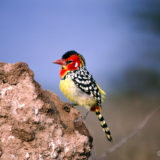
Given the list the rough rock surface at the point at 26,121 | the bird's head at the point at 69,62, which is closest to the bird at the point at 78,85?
the bird's head at the point at 69,62

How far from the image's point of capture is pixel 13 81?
3.01 metres

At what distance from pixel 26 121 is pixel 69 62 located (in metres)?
1.65

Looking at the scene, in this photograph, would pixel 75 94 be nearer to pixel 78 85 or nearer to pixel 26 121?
pixel 78 85

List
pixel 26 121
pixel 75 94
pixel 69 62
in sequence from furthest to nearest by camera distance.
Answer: pixel 69 62
pixel 75 94
pixel 26 121

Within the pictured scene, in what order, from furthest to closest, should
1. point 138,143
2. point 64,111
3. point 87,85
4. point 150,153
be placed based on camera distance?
point 138,143
point 150,153
point 87,85
point 64,111

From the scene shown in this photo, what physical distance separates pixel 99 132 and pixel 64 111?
4.83m

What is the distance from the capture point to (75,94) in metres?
4.16

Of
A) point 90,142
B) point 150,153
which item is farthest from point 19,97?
point 150,153

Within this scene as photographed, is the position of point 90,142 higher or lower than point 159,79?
lower

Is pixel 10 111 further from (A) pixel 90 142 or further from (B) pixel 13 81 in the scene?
(A) pixel 90 142

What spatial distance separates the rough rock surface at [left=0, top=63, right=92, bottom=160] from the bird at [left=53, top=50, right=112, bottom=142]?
1093 millimetres

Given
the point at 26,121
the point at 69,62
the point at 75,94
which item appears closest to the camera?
the point at 26,121

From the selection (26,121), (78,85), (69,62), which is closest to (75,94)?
(78,85)

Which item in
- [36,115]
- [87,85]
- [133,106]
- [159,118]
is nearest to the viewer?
[36,115]
